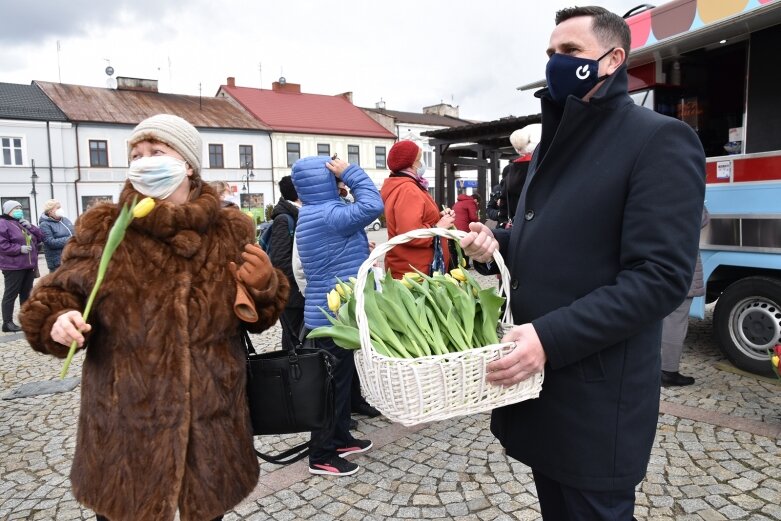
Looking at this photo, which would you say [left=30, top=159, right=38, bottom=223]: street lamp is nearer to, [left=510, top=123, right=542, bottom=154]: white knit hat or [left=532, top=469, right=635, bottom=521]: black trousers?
[left=510, top=123, right=542, bottom=154]: white knit hat

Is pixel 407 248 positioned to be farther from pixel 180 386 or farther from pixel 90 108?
pixel 90 108

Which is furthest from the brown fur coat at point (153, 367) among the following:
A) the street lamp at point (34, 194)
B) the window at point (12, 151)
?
the window at point (12, 151)

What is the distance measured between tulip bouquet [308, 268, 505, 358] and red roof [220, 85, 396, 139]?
129ft

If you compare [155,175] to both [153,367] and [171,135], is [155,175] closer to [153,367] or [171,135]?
[171,135]

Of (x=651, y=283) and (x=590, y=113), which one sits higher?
(x=590, y=113)

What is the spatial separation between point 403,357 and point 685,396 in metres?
3.91

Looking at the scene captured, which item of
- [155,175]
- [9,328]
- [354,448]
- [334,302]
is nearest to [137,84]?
[9,328]

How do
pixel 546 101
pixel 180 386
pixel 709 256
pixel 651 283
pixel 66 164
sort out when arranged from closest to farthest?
pixel 651 283 < pixel 546 101 < pixel 180 386 < pixel 709 256 < pixel 66 164

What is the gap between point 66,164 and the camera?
32.1m

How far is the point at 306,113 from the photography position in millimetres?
42750

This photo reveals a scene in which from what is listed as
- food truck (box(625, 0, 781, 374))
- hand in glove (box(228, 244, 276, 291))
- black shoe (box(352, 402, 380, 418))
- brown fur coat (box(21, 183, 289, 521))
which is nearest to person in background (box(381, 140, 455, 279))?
black shoe (box(352, 402, 380, 418))

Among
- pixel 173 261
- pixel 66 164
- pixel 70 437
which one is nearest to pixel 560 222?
pixel 173 261

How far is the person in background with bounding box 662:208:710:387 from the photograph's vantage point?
15.3 feet

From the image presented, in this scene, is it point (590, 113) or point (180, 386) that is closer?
point (590, 113)
